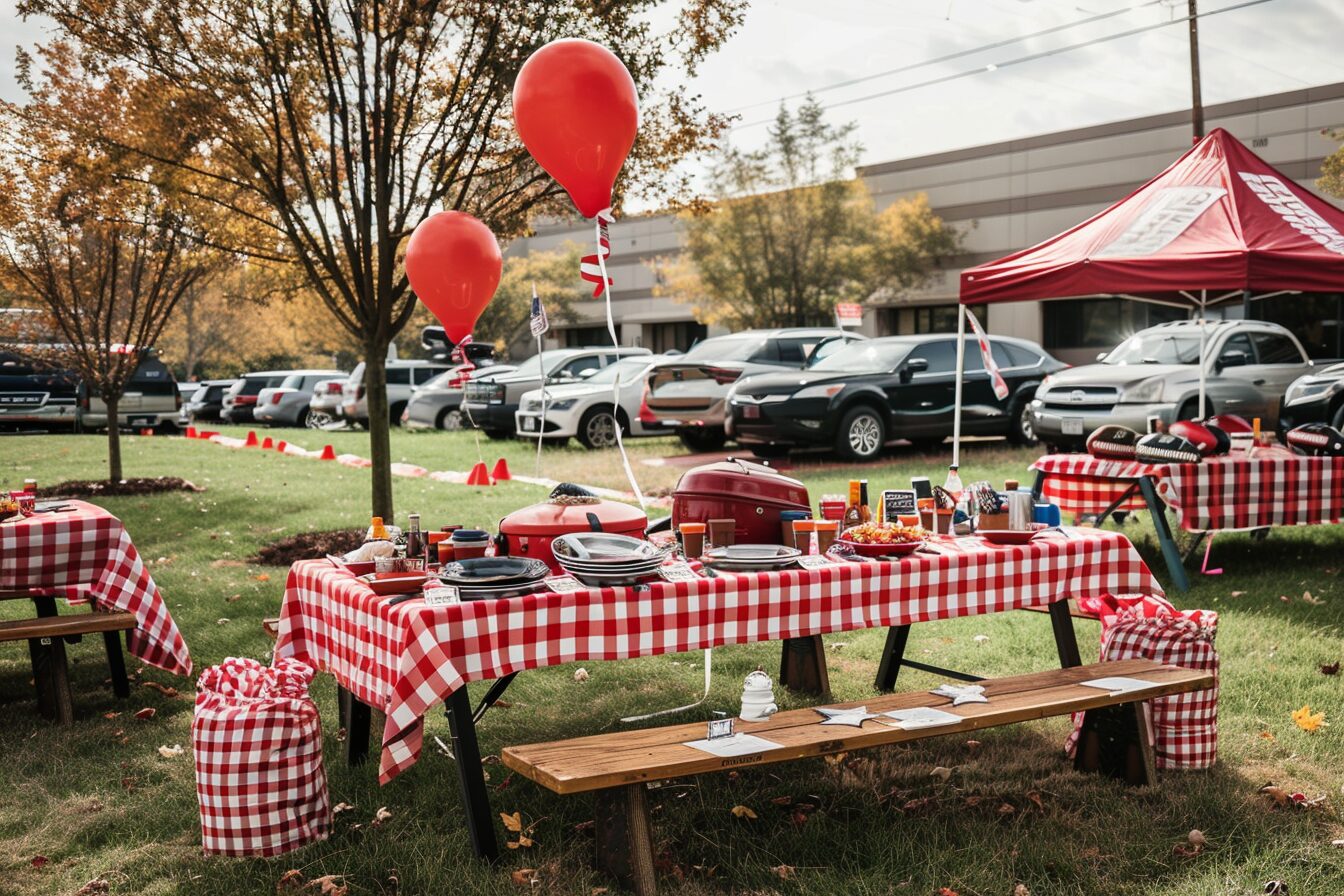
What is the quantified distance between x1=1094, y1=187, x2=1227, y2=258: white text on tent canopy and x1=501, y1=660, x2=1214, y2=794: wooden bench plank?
4017 millimetres

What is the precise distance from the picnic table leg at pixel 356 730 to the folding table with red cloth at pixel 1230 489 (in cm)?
516

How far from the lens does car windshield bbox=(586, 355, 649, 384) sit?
17.4m

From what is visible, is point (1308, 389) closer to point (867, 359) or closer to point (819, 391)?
point (867, 359)

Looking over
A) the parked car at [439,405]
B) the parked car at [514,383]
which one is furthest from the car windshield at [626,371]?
the parked car at [439,405]

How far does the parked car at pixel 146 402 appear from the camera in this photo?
21.3m

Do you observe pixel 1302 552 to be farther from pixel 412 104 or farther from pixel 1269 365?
pixel 412 104

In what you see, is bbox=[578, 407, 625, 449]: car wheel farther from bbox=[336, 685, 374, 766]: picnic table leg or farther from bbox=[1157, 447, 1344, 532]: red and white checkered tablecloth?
bbox=[336, 685, 374, 766]: picnic table leg

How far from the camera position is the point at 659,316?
162 ft

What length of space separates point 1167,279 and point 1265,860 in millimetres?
4533

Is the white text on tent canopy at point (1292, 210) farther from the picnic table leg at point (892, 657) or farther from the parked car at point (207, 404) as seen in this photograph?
the parked car at point (207, 404)

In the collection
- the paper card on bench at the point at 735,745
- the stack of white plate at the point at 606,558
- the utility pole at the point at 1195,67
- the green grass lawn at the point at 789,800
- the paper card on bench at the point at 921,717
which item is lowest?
the green grass lawn at the point at 789,800

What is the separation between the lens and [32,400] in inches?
775

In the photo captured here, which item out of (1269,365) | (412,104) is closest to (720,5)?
(412,104)

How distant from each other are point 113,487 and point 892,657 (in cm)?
1041
